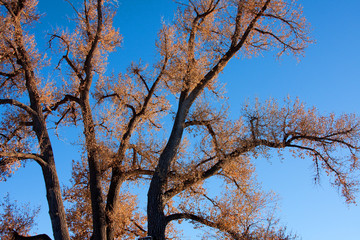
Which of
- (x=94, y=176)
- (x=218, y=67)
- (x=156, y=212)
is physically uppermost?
(x=218, y=67)

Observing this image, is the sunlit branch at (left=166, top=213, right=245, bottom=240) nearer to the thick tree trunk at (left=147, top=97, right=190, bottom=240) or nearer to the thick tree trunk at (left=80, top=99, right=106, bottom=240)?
the thick tree trunk at (left=147, top=97, right=190, bottom=240)

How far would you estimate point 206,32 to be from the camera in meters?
13.8

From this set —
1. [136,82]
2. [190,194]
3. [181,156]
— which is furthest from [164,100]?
[190,194]

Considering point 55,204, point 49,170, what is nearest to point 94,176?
point 49,170

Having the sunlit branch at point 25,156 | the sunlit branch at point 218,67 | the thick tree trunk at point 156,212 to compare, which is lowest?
the thick tree trunk at point 156,212

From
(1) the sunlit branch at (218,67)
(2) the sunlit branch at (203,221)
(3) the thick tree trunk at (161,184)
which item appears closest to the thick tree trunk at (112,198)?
(3) the thick tree trunk at (161,184)

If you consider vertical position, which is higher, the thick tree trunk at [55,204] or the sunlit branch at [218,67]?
the sunlit branch at [218,67]

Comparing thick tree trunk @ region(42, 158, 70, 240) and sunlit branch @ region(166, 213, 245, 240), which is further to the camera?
thick tree trunk @ region(42, 158, 70, 240)

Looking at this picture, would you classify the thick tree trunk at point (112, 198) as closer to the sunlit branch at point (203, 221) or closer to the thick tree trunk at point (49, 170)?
the thick tree trunk at point (49, 170)

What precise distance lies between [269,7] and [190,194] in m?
7.46

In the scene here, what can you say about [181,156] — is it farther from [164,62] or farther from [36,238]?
[36,238]

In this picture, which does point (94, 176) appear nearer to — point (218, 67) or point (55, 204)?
point (55, 204)

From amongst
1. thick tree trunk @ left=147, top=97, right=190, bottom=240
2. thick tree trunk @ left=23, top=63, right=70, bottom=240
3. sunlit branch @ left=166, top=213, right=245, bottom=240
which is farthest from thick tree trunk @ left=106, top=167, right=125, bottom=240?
sunlit branch @ left=166, top=213, right=245, bottom=240

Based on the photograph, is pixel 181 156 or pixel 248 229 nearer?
pixel 248 229
